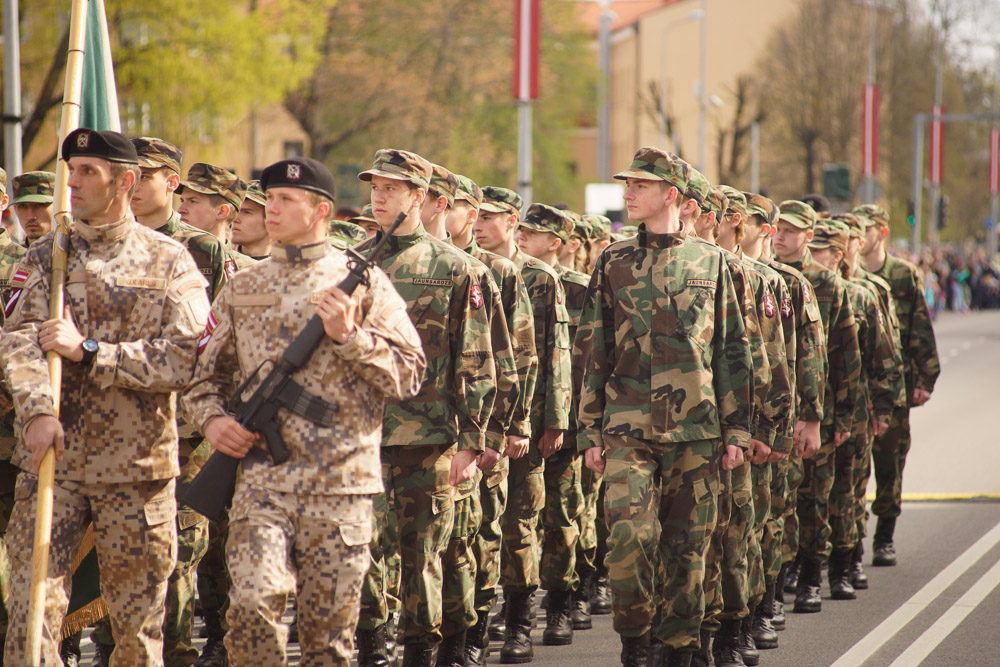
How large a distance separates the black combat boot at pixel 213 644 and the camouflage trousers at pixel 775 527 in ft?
9.42

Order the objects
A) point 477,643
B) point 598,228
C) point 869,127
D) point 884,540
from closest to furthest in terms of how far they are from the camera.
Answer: point 477,643 → point 884,540 → point 598,228 → point 869,127

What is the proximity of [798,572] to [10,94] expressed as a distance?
1153 centimetres

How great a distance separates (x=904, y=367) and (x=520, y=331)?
4.43 metres

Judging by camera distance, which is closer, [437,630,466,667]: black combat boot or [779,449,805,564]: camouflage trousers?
[437,630,466,667]: black combat boot

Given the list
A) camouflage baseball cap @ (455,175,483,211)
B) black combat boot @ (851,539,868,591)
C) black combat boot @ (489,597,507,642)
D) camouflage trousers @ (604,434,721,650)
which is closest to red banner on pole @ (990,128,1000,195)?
black combat boot @ (851,539,868,591)

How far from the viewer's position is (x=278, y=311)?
5125 millimetres

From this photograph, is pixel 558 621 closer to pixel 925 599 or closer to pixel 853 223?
pixel 925 599

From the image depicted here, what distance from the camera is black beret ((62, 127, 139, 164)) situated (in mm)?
5363

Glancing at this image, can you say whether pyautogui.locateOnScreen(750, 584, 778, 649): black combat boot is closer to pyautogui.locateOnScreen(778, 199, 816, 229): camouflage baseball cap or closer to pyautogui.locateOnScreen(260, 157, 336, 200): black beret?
pyautogui.locateOnScreen(778, 199, 816, 229): camouflage baseball cap

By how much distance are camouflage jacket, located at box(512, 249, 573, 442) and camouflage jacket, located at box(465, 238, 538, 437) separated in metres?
0.32

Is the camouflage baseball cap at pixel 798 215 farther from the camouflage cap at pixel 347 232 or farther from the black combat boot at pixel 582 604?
the camouflage cap at pixel 347 232

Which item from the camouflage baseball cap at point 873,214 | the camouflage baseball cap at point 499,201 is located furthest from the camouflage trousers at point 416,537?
the camouflage baseball cap at point 873,214

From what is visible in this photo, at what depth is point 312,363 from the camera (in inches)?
A: 200

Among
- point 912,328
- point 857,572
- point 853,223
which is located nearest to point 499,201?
point 853,223
